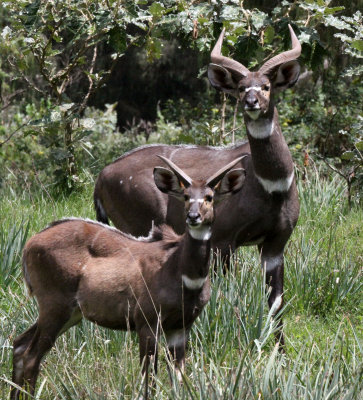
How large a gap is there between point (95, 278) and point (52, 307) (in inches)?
12.4

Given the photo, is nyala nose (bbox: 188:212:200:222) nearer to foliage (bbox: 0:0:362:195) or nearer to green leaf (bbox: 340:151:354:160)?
foliage (bbox: 0:0:362:195)

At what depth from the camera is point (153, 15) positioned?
8914 millimetres

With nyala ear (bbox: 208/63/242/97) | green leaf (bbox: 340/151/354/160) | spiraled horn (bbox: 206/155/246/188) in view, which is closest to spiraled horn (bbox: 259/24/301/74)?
nyala ear (bbox: 208/63/242/97)

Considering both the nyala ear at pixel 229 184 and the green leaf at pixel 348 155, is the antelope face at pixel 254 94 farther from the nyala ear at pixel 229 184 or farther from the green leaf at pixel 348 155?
the green leaf at pixel 348 155

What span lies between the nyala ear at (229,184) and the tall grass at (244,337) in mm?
727

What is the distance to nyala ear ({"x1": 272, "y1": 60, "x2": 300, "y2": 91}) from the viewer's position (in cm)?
653

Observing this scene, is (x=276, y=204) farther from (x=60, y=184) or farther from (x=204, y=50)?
(x=60, y=184)

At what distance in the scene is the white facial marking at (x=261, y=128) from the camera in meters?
6.50

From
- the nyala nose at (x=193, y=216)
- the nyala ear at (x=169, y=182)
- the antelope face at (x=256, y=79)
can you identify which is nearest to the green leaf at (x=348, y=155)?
the antelope face at (x=256, y=79)

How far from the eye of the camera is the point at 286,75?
6.59 metres

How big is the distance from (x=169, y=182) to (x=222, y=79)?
1461 mm

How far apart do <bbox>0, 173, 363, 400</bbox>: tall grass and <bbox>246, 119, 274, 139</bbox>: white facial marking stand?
0.93m

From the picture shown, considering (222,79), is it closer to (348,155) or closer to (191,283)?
(191,283)

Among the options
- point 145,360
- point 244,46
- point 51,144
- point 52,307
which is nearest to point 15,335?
point 52,307
